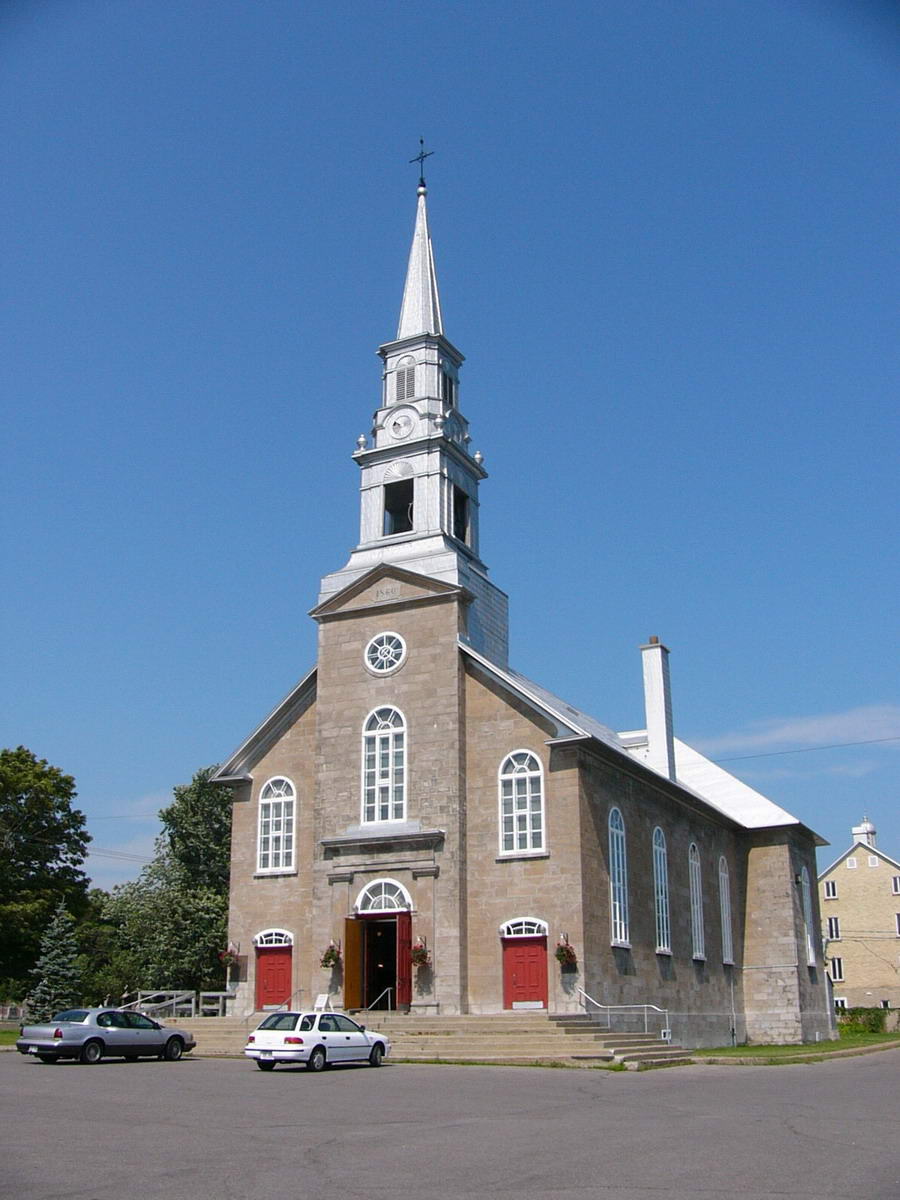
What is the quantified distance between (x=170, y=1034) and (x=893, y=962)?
55.8m

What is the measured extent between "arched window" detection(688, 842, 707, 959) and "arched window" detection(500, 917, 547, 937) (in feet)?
31.7

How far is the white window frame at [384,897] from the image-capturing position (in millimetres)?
32344

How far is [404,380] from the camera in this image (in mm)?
39156

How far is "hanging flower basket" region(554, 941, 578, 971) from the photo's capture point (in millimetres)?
29844

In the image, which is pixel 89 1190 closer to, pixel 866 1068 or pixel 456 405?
pixel 866 1068

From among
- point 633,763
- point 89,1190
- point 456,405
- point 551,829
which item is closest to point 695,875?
point 633,763

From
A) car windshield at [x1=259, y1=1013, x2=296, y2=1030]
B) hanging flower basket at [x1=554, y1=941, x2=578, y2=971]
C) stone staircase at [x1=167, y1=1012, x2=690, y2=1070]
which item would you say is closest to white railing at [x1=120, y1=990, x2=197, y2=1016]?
stone staircase at [x1=167, y1=1012, x2=690, y2=1070]

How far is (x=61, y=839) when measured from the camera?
5119 centimetres

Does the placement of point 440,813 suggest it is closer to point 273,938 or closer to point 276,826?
point 276,826

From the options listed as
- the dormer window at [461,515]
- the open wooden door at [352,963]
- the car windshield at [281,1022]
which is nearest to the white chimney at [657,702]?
the dormer window at [461,515]

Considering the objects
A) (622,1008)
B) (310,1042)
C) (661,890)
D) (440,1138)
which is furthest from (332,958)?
(440,1138)

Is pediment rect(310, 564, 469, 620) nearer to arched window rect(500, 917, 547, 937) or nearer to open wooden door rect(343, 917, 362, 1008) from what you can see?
open wooden door rect(343, 917, 362, 1008)

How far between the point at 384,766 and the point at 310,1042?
11387 millimetres

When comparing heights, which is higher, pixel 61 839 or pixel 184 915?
pixel 61 839
